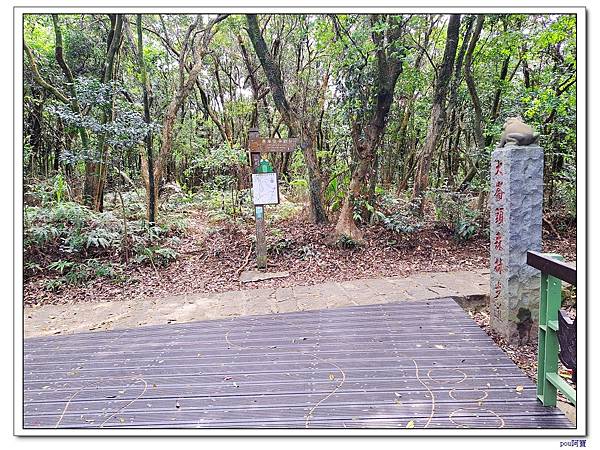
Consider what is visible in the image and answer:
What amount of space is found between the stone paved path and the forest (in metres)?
0.36

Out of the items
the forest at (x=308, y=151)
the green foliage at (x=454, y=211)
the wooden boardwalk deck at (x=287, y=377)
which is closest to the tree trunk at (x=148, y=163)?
the forest at (x=308, y=151)

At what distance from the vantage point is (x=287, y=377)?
2.59 meters

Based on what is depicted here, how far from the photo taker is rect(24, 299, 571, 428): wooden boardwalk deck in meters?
2.19

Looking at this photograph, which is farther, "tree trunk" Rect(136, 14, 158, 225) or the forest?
"tree trunk" Rect(136, 14, 158, 225)

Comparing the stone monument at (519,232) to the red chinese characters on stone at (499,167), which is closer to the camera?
the stone monument at (519,232)

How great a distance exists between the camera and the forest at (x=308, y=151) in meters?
5.31

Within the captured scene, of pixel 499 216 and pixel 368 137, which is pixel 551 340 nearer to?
pixel 499 216

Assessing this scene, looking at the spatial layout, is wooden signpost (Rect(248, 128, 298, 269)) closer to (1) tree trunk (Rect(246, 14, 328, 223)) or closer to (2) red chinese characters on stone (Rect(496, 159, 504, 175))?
(1) tree trunk (Rect(246, 14, 328, 223))

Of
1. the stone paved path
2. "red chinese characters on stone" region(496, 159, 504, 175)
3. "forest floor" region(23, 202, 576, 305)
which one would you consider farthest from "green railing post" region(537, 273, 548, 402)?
"forest floor" region(23, 202, 576, 305)

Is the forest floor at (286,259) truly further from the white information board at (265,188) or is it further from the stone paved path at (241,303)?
the white information board at (265,188)

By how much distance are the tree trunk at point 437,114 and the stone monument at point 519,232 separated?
3398mm

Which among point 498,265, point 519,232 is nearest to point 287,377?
point 498,265
